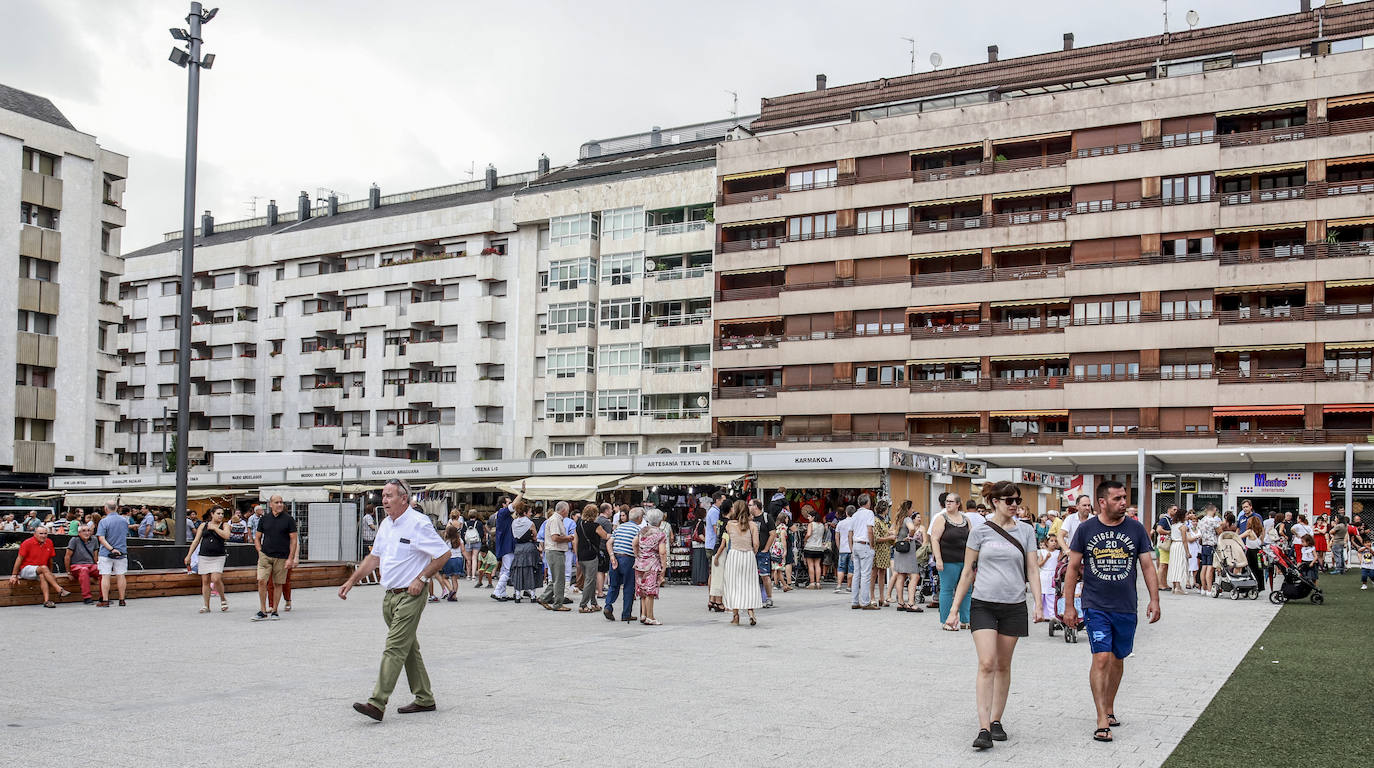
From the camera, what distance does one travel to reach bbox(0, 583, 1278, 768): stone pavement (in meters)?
8.33

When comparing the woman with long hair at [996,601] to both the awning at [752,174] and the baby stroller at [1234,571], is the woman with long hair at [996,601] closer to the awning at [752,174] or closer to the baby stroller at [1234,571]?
the baby stroller at [1234,571]

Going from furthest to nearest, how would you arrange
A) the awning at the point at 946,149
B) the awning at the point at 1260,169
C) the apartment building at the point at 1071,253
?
the awning at the point at 946,149
the awning at the point at 1260,169
the apartment building at the point at 1071,253

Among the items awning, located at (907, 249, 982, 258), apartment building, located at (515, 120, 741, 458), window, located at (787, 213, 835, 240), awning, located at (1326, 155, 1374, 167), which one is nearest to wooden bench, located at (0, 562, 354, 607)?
awning, located at (907, 249, 982, 258)

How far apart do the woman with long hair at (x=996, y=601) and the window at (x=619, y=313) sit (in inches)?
2333

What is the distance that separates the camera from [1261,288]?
180 feet

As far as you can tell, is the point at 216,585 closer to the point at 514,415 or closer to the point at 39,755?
the point at 39,755

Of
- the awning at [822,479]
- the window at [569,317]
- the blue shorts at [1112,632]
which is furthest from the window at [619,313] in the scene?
the blue shorts at [1112,632]

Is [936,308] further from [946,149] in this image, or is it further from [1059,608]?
[1059,608]

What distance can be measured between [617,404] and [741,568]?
5060 centimetres

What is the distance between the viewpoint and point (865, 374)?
6275 cm

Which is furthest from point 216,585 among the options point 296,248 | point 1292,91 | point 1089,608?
point 296,248

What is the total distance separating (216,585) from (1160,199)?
4707 centimetres

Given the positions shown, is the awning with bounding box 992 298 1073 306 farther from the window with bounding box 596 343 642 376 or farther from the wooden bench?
the wooden bench

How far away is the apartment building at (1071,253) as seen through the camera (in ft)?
177
